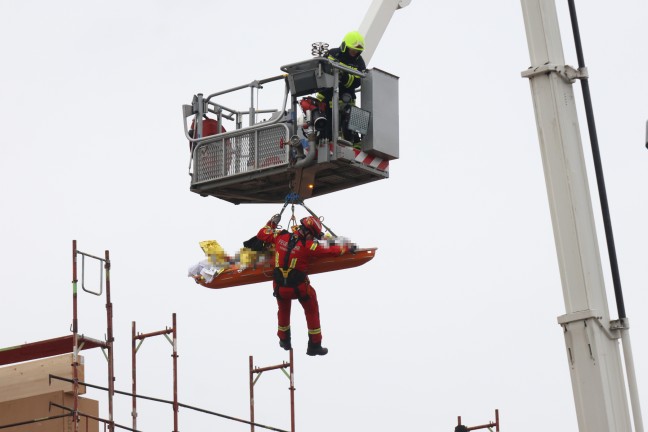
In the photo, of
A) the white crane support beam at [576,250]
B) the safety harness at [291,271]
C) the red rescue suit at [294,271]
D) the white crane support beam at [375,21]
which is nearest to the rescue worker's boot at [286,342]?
the red rescue suit at [294,271]

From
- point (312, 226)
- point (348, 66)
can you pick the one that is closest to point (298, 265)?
point (312, 226)

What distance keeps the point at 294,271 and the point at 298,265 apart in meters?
0.11

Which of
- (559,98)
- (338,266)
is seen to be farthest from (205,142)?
(559,98)

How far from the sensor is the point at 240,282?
911 inches

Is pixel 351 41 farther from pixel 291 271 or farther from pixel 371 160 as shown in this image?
pixel 291 271

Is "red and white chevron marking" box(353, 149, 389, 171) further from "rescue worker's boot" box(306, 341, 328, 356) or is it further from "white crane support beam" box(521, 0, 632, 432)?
"white crane support beam" box(521, 0, 632, 432)

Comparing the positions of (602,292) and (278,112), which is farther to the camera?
(278,112)

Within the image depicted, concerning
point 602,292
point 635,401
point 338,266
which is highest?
point 338,266

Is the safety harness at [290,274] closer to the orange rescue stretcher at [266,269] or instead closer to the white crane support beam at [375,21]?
the orange rescue stretcher at [266,269]

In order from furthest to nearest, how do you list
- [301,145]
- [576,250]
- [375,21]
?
1. [375,21]
2. [301,145]
3. [576,250]

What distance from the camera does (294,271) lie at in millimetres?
22234

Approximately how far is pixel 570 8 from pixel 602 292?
319cm

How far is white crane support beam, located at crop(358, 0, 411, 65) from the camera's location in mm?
25453

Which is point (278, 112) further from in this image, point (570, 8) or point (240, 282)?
point (570, 8)
